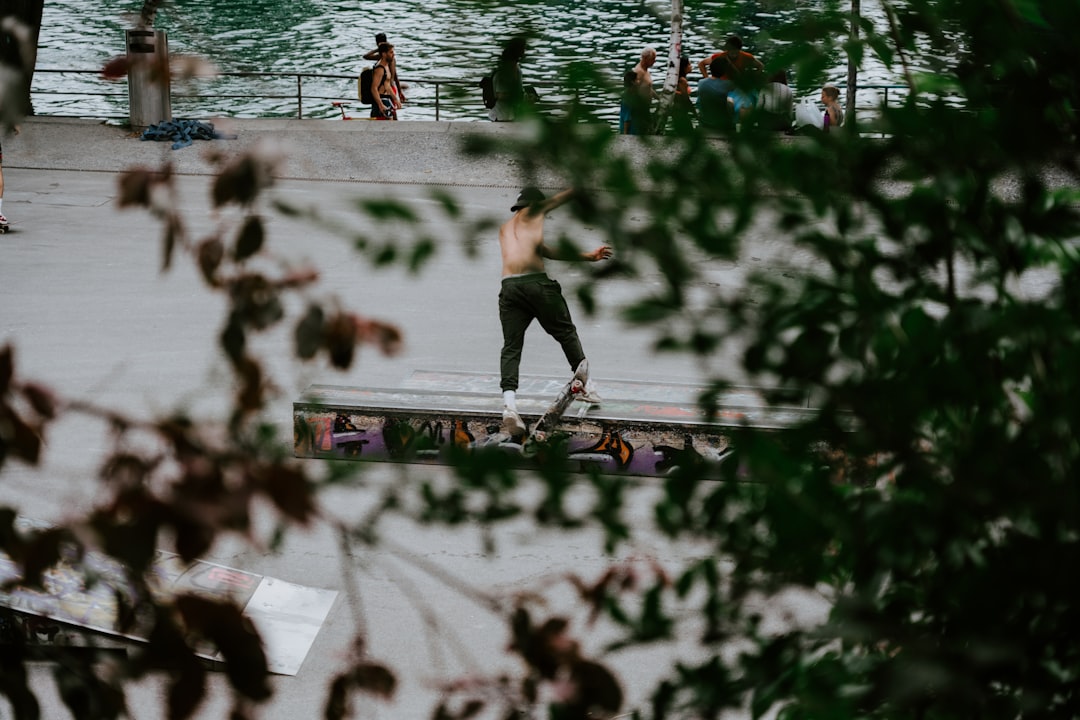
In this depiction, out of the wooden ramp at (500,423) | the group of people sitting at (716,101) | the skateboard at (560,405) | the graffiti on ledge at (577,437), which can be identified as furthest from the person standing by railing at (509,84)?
the skateboard at (560,405)

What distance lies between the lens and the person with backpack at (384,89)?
21.9m

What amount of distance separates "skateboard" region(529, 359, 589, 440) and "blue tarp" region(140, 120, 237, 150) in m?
12.4

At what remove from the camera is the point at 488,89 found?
6.81 feet

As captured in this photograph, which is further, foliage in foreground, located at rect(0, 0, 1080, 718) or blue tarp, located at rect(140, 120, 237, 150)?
blue tarp, located at rect(140, 120, 237, 150)

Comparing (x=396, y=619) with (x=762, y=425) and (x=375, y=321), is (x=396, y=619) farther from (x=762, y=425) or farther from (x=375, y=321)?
(x=375, y=321)

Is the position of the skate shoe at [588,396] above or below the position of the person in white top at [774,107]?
below

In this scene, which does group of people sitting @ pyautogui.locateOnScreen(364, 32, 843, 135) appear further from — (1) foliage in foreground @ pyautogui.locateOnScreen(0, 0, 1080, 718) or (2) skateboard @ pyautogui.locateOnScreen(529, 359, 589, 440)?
(2) skateboard @ pyautogui.locateOnScreen(529, 359, 589, 440)

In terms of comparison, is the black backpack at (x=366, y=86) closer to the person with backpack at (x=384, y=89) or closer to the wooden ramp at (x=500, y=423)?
the person with backpack at (x=384, y=89)

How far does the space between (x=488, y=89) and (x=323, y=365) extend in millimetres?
8663

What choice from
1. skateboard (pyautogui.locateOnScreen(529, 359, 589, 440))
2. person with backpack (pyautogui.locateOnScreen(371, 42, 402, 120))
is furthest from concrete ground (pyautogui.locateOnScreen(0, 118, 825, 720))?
skateboard (pyautogui.locateOnScreen(529, 359, 589, 440))

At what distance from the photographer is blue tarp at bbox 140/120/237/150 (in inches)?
805

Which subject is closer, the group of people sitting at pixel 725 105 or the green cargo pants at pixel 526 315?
the group of people sitting at pixel 725 105

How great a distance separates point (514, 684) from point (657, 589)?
315 mm

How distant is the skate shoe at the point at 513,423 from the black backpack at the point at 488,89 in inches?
289
